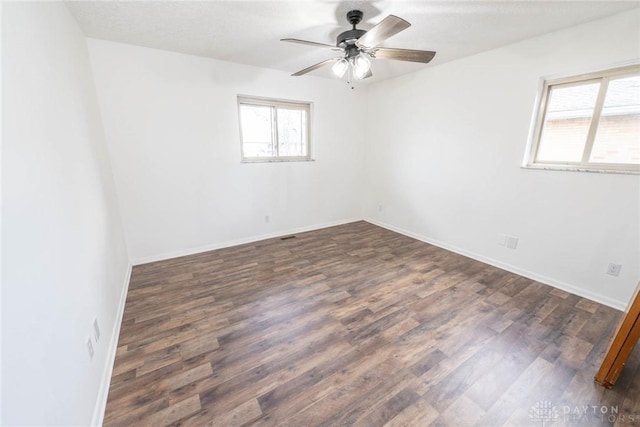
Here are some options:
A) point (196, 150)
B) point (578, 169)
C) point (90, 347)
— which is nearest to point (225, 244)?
point (196, 150)

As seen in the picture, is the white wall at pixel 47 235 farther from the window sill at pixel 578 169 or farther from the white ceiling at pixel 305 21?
the window sill at pixel 578 169

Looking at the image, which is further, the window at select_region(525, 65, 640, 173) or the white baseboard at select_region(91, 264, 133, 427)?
the window at select_region(525, 65, 640, 173)

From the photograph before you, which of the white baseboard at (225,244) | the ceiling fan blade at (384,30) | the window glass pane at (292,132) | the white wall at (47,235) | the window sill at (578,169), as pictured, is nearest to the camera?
the white wall at (47,235)

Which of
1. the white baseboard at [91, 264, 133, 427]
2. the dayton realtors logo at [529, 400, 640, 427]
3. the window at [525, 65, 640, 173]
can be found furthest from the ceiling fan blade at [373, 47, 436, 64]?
the white baseboard at [91, 264, 133, 427]

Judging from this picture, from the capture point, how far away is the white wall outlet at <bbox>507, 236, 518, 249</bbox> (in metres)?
2.84

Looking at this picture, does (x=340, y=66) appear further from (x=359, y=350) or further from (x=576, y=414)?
(x=576, y=414)

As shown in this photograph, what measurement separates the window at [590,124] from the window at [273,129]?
2.97 meters

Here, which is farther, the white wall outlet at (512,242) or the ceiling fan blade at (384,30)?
the white wall outlet at (512,242)

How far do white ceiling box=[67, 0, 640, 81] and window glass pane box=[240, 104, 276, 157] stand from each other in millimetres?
852

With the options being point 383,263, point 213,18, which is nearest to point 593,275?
point 383,263

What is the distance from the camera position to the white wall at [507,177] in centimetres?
219

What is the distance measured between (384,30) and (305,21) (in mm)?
852

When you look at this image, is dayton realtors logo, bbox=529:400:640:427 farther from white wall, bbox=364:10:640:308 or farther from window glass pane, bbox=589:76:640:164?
window glass pane, bbox=589:76:640:164

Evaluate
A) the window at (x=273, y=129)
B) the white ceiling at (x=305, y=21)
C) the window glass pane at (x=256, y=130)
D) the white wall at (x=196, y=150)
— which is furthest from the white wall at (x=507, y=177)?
the window glass pane at (x=256, y=130)
